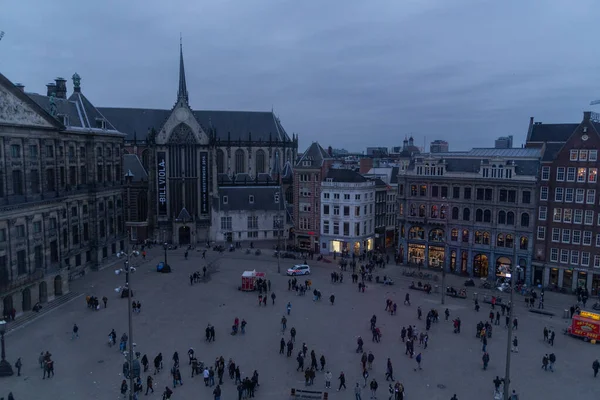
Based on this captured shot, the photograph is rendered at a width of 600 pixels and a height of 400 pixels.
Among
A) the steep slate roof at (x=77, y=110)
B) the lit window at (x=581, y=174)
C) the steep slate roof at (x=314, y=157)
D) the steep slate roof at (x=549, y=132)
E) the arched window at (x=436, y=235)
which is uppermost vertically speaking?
the steep slate roof at (x=77, y=110)

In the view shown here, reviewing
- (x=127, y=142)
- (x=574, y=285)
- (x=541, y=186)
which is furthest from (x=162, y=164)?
(x=574, y=285)

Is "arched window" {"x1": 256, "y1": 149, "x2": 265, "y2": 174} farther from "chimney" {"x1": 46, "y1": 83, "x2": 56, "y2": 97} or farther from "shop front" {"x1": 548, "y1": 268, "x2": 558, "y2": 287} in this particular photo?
"shop front" {"x1": 548, "y1": 268, "x2": 558, "y2": 287}

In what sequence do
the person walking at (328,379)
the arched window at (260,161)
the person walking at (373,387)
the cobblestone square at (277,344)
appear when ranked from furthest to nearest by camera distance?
the arched window at (260,161)
the cobblestone square at (277,344)
the person walking at (328,379)
the person walking at (373,387)

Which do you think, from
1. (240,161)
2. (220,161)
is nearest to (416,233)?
(240,161)

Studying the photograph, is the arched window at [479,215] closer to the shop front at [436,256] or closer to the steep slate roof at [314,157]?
the shop front at [436,256]

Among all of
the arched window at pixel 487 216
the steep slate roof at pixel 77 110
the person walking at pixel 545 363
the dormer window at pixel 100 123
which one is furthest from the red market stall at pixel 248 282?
the dormer window at pixel 100 123

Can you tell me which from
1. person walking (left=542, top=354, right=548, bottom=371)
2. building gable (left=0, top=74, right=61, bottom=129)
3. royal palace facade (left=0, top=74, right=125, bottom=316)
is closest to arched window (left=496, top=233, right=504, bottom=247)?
person walking (left=542, top=354, right=548, bottom=371)
